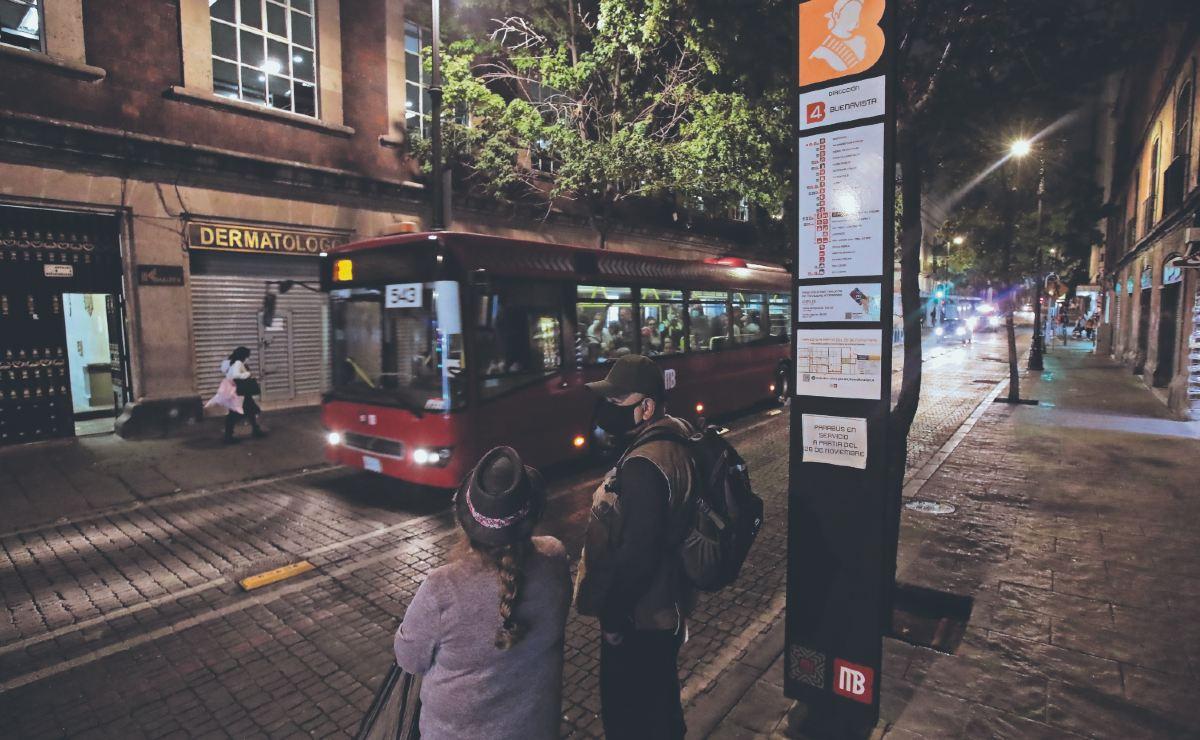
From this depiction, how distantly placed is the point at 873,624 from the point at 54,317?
13.6 m

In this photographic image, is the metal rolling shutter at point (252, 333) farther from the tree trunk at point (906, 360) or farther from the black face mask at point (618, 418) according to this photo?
the black face mask at point (618, 418)

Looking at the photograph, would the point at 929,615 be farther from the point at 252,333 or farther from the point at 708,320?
the point at 252,333

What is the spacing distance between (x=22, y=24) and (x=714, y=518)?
45.7ft

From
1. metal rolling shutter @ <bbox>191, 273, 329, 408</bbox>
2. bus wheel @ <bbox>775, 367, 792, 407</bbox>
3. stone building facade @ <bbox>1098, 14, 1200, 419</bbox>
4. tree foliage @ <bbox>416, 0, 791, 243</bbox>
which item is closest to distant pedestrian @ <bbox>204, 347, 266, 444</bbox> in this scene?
metal rolling shutter @ <bbox>191, 273, 329, 408</bbox>

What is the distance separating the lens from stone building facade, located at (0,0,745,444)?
10516 millimetres

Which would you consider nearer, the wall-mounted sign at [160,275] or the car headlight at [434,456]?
the car headlight at [434,456]

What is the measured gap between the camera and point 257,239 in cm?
1309

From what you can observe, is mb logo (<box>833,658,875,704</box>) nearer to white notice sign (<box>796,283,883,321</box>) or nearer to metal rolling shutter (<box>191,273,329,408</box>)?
white notice sign (<box>796,283,883,321</box>)

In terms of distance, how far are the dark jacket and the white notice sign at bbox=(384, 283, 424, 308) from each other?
5263 mm

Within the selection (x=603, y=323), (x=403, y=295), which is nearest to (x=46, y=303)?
(x=403, y=295)

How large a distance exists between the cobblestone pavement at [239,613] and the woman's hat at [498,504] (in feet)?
7.19

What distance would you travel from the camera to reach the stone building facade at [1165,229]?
12.4 metres

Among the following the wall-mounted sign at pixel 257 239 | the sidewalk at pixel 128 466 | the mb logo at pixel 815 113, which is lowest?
the sidewalk at pixel 128 466

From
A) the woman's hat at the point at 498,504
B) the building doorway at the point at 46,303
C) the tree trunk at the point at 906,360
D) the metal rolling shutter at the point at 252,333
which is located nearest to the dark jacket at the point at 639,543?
the woman's hat at the point at 498,504
